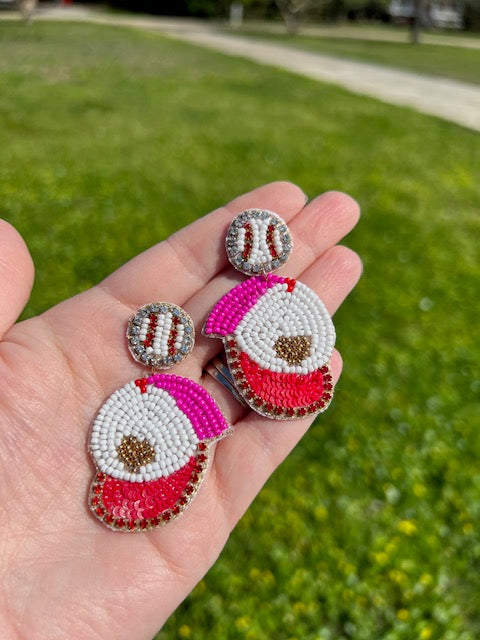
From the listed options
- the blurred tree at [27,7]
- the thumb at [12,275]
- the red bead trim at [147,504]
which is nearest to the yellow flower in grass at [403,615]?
the red bead trim at [147,504]

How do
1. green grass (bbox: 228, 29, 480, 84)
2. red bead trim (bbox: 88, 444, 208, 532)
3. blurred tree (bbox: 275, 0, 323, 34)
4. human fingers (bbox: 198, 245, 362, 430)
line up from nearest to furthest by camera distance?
1. red bead trim (bbox: 88, 444, 208, 532)
2. human fingers (bbox: 198, 245, 362, 430)
3. green grass (bbox: 228, 29, 480, 84)
4. blurred tree (bbox: 275, 0, 323, 34)

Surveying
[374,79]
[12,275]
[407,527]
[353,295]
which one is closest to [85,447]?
[12,275]

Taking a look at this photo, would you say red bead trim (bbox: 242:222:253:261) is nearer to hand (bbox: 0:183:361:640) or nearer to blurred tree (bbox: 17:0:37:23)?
hand (bbox: 0:183:361:640)

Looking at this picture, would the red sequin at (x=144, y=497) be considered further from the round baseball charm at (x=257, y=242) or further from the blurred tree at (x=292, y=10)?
the blurred tree at (x=292, y=10)

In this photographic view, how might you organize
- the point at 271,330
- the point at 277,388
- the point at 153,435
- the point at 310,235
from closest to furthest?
the point at 153,435
the point at 277,388
the point at 271,330
the point at 310,235

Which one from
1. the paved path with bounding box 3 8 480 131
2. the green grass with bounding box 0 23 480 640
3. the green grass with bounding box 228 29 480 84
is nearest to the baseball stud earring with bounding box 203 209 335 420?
the green grass with bounding box 0 23 480 640

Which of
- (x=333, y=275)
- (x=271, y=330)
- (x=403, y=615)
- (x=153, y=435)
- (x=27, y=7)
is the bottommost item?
(x=27, y=7)

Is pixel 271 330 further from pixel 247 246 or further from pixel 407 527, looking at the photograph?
pixel 407 527
